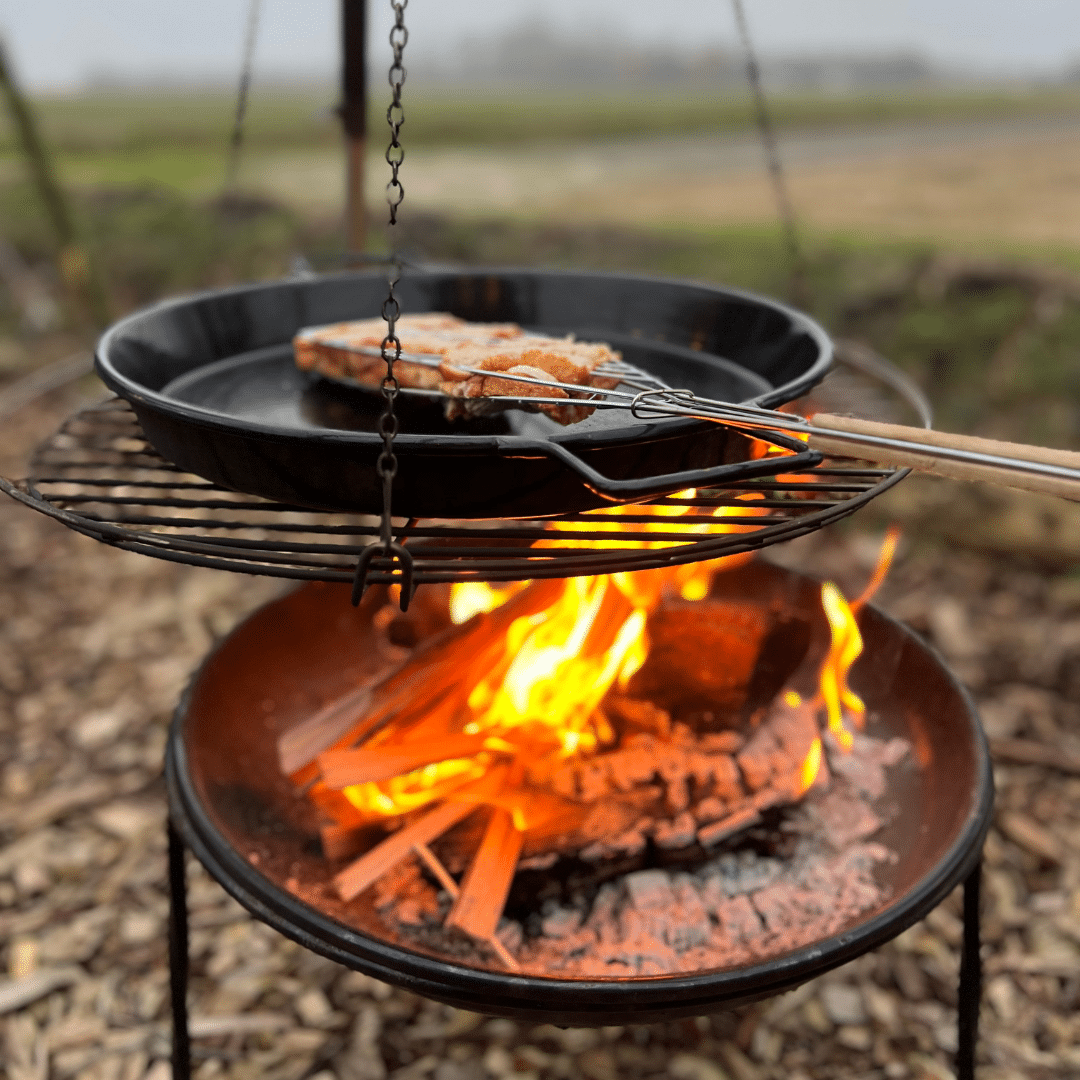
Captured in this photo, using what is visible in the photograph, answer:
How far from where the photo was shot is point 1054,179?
5.90 meters

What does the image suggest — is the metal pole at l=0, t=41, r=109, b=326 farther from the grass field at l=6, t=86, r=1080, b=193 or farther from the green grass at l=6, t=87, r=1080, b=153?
the green grass at l=6, t=87, r=1080, b=153

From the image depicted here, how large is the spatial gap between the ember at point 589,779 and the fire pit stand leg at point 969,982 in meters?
0.20

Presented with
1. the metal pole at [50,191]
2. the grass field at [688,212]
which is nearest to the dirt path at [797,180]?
the grass field at [688,212]

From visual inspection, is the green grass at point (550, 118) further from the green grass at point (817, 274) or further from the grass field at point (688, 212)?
the green grass at point (817, 274)

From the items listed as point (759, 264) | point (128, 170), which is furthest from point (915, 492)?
point (128, 170)

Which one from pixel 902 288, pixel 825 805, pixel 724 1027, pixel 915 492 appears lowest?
pixel 724 1027

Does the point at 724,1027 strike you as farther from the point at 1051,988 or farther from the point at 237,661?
the point at 237,661

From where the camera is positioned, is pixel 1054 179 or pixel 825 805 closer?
pixel 825 805

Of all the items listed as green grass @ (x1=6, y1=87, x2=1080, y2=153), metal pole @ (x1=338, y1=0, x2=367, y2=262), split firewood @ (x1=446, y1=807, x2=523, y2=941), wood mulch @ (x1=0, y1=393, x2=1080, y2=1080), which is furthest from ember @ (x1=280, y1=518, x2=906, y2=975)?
green grass @ (x1=6, y1=87, x2=1080, y2=153)

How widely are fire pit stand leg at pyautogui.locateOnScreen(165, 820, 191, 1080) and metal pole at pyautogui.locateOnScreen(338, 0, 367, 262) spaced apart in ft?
5.27

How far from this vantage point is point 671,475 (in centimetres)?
116

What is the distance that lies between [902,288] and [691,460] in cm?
392

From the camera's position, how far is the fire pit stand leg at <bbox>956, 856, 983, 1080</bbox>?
185 centimetres

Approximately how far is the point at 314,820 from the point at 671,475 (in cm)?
138
